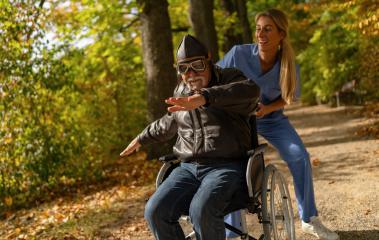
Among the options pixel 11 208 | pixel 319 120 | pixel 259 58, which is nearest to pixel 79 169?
pixel 11 208

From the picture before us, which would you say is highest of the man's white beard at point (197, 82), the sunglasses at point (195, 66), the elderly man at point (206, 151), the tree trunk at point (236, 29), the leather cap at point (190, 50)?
the tree trunk at point (236, 29)

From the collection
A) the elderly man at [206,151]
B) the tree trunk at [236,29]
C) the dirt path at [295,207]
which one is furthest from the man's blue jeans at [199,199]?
the tree trunk at [236,29]

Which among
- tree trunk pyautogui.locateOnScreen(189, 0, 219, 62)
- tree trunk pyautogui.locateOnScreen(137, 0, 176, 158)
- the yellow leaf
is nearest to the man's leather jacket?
the yellow leaf

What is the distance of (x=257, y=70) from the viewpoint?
4.50 meters

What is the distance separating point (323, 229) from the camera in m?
4.41

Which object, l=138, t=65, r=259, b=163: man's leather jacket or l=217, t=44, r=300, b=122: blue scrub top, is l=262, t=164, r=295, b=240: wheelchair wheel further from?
l=217, t=44, r=300, b=122: blue scrub top

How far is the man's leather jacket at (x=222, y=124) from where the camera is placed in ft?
10.8

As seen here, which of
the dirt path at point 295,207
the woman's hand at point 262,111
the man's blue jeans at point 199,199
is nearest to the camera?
the man's blue jeans at point 199,199

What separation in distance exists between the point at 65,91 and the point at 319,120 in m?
8.54

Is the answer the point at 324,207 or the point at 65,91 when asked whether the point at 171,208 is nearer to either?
the point at 324,207

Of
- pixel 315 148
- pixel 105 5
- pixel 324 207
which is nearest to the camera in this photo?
pixel 324 207

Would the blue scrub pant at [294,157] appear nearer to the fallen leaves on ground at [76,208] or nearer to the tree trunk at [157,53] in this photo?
the fallen leaves on ground at [76,208]

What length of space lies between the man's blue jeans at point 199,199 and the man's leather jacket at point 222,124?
0.09 m

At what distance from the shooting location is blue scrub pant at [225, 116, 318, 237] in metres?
4.32
